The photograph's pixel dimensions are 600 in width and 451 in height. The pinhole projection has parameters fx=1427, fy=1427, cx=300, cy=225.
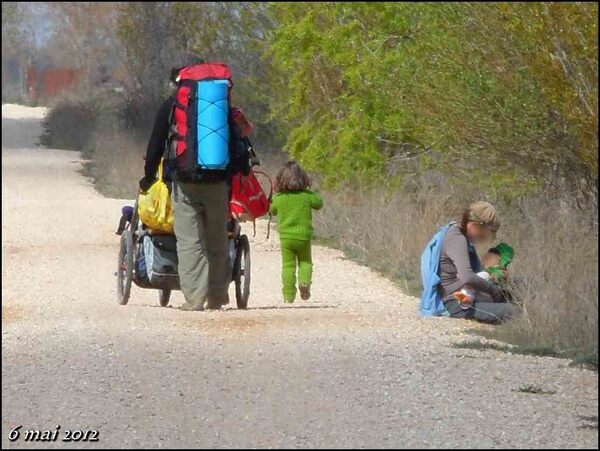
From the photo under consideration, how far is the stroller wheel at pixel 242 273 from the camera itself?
11.8 meters

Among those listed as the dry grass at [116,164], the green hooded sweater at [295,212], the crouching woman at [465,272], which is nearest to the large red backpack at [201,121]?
the crouching woman at [465,272]

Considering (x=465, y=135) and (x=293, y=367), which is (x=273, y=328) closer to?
(x=293, y=367)

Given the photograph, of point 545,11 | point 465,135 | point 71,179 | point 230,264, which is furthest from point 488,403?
point 71,179

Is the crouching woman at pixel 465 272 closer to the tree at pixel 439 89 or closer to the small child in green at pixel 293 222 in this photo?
the tree at pixel 439 89

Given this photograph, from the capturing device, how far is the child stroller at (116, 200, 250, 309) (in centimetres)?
1137

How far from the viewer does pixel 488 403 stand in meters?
7.36

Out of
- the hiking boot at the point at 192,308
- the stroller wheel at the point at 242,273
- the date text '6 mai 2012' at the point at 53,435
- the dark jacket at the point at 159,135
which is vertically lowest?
the hiking boot at the point at 192,308

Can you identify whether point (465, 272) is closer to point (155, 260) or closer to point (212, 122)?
point (212, 122)

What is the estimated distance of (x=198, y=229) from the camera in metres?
11.1

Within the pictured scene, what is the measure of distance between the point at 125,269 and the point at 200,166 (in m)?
1.55

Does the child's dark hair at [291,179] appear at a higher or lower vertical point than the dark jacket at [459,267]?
higher

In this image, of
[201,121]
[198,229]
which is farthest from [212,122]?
[198,229]

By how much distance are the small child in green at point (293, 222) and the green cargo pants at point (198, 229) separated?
156cm

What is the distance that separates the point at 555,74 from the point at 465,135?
10.7ft
